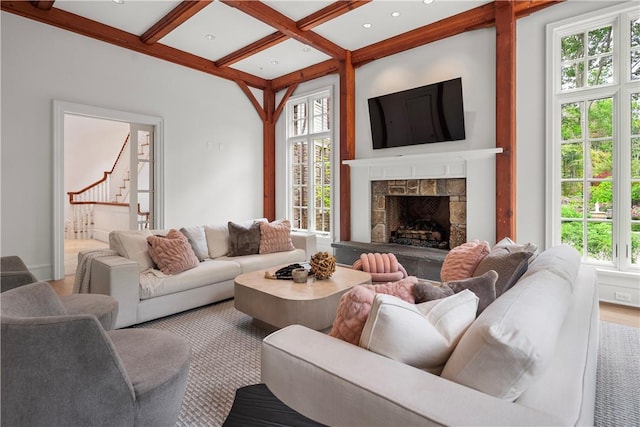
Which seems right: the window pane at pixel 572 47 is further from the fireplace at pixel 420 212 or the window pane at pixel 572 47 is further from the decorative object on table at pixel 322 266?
the decorative object on table at pixel 322 266

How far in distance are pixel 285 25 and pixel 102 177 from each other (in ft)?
21.4

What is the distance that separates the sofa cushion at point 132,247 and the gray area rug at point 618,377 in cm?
341

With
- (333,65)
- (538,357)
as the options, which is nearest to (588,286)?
(538,357)

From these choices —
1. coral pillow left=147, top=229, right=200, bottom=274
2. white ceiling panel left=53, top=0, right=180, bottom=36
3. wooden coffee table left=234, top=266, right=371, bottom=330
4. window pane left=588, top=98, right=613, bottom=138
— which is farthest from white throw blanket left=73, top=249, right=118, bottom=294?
window pane left=588, top=98, right=613, bottom=138

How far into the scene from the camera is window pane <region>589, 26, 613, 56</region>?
3379mm

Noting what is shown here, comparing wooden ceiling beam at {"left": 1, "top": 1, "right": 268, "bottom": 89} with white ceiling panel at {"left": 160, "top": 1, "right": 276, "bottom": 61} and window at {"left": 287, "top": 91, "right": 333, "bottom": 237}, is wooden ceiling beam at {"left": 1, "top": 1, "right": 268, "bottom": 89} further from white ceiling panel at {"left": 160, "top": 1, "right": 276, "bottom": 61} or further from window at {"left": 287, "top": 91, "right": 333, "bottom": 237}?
window at {"left": 287, "top": 91, "right": 333, "bottom": 237}

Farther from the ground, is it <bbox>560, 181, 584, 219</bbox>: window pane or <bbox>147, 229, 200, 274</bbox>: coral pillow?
<bbox>560, 181, 584, 219</bbox>: window pane

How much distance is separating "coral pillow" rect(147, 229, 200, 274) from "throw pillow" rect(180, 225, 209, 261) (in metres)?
0.31

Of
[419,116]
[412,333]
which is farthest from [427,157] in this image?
[412,333]

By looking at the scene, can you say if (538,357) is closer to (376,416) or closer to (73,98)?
(376,416)

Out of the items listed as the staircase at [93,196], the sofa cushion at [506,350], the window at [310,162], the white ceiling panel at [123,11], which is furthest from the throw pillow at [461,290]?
the staircase at [93,196]

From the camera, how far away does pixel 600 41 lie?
3422 millimetres

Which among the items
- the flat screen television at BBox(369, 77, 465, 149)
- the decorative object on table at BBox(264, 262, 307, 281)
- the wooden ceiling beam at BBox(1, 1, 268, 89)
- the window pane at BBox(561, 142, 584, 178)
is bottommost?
the decorative object on table at BBox(264, 262, 307, 281)

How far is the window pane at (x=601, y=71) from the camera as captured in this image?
3.37 m
